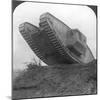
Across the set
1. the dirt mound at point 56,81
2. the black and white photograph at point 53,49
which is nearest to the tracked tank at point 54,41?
the black and white photograph at point 53,49

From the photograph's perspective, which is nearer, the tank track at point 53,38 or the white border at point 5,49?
the white border at point 5,49

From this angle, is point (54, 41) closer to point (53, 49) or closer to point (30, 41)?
point (53, 49)

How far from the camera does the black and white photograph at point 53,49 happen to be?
3721 millimetres

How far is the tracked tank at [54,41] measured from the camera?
12.4ft

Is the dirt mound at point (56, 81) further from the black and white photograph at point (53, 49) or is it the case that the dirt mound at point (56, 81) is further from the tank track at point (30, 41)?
the tank track at point (30, 41)

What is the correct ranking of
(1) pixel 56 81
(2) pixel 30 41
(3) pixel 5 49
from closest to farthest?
(3) pixel 5 49, (2) pixel 30 41, (1) pixel 56 81

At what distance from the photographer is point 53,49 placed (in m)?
3.87

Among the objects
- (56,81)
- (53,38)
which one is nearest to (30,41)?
(53,38)

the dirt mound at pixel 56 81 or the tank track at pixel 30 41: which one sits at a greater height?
the tank track at pixel 30 41

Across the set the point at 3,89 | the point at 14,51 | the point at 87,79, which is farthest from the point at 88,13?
the point at 3,89

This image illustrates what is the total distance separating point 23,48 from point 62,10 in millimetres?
734

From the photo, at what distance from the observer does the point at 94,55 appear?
13.4ft

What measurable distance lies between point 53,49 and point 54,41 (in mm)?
105

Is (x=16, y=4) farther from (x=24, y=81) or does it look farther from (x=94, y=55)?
(x=94, y=55)
